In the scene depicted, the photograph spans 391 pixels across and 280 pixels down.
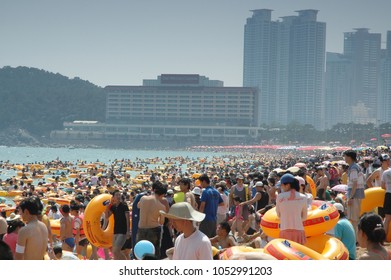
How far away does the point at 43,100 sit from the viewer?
156875mm

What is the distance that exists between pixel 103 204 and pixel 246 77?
17605 cm

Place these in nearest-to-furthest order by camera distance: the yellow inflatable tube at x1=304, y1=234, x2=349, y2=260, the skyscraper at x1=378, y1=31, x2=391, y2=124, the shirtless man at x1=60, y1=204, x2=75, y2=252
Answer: the yellow inflatable tube at x1=304, y1=234, x2=349, y2=260, the shirtless man at x1=60, y1=204, x2=75, y2=252, the skyscraper at x1=378, y1=31, x2=391, y2=124

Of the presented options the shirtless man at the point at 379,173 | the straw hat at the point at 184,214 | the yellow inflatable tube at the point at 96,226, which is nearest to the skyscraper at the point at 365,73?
the shirtless man at the point at 379,173

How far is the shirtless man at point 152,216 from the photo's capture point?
855cm

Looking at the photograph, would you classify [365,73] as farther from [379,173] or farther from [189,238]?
[189,238]

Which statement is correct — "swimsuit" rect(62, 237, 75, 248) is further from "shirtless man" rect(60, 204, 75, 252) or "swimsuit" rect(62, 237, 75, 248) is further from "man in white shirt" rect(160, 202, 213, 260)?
"man in white shirt" rect(160, 202, 213, 260)

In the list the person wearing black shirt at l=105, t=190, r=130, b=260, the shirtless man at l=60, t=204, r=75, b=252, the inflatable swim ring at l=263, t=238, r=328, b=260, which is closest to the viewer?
the inflatable swim ring at l=263, t=238, r=328, b=260

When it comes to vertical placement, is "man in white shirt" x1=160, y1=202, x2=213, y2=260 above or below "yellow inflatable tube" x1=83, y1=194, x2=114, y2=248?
above

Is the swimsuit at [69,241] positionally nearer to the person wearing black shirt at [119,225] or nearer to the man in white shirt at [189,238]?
the person wearing black shirt at [119,225]

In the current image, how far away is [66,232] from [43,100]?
149436 millimetres

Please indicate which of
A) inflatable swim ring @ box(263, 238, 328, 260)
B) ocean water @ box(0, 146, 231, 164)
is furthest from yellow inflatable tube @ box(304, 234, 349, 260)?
ocean water @ box(0, 146, 231, 164)

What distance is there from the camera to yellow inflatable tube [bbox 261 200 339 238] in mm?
8250

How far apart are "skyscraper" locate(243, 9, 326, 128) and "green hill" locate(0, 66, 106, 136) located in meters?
39.4
